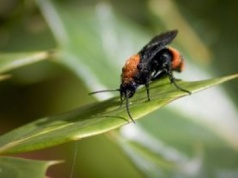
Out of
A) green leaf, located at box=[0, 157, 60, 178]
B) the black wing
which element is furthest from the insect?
green leaf, located at box=[0, 157, 60, 178]

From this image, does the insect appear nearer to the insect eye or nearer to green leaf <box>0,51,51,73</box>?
the insect eye

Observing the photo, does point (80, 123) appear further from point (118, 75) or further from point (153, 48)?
point (118, 75)

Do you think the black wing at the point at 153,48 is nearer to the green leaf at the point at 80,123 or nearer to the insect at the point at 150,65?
the insect at the point at 150,65

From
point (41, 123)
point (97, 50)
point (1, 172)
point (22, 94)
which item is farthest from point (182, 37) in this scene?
point (1, 172)

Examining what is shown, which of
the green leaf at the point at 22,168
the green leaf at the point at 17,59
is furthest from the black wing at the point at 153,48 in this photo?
the green leaf at the point at 22,168

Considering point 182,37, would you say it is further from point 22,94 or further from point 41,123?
point 41,123

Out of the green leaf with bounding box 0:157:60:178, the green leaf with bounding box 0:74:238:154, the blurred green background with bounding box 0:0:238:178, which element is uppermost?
the green leaf with bounding box 0:74:238:154

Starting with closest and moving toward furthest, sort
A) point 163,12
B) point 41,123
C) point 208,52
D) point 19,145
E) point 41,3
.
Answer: point 19,145 < point 41,123 < point 41,3 < point 208,52 < point 163,12

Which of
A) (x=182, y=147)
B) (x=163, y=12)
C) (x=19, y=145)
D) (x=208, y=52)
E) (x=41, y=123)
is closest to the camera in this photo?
(x=19, y=145)

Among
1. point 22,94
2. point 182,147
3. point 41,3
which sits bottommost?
point 182,147
